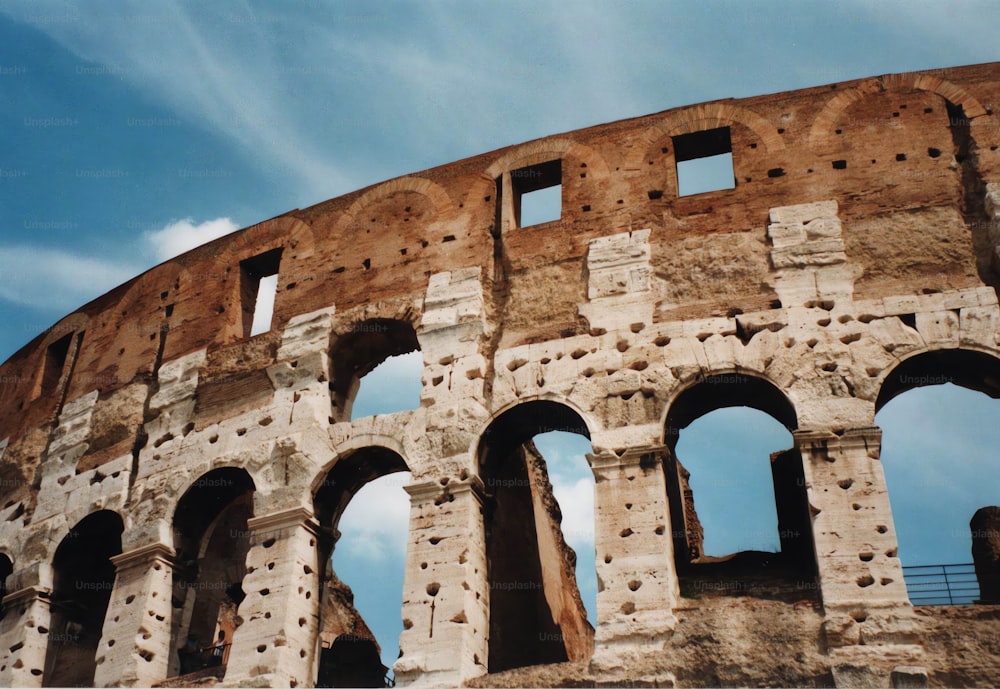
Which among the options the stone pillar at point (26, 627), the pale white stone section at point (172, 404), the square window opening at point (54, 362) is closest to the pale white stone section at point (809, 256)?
the pale white stone section at point (172, 404)

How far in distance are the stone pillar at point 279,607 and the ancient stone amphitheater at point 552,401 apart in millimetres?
32

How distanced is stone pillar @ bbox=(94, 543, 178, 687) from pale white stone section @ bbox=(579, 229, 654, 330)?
5249mm

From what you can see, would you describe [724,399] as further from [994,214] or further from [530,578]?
[530,578]

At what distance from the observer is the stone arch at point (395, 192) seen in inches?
564

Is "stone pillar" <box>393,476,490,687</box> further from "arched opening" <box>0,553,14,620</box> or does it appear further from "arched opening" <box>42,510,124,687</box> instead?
"arched opening" <box>0,553,14,620</box>

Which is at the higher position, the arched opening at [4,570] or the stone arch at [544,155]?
the stone arch at [544,155]

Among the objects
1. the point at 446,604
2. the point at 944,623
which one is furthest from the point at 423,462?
the point at 944,623

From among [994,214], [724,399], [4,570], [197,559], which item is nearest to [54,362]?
[4,570]

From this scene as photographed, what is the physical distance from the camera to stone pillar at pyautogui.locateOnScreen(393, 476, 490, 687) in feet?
35.5

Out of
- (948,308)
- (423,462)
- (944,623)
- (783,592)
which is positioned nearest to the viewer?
(944,623)

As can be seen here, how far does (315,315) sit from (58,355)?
5264 millimetres

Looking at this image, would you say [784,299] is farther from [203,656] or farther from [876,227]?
[203,656]

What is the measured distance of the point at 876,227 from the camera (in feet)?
40.1

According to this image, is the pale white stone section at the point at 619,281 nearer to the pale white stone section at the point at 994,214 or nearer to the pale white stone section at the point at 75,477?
the pale white stone section at the point at 994,214
